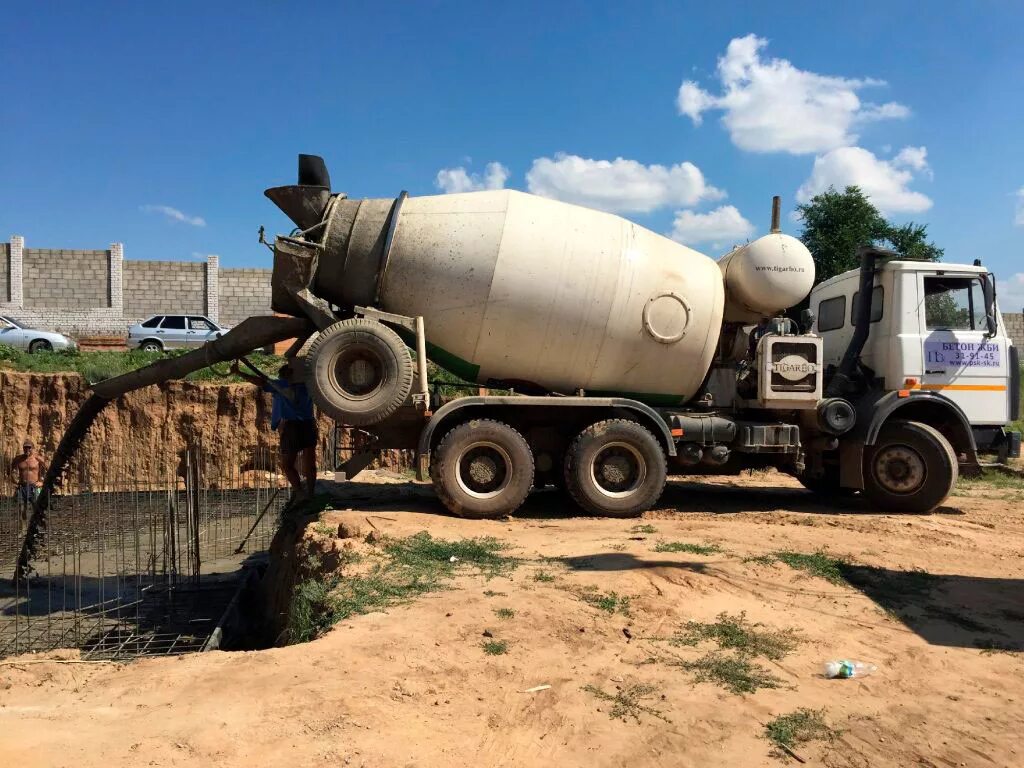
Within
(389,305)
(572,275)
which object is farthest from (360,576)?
(572,275)

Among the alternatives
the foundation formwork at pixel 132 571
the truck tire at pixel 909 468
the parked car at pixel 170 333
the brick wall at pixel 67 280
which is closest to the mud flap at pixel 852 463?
the truck tire at pixel 909 468

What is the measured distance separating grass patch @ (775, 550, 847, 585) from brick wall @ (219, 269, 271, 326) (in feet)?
73.9

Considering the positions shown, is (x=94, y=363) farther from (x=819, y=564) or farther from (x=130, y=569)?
(x=819, y=564)

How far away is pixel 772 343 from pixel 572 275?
2633 millimetres

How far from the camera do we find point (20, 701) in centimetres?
394

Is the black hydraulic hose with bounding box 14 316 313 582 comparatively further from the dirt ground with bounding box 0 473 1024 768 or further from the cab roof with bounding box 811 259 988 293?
the cab roof with bounding box 811 259 988 293

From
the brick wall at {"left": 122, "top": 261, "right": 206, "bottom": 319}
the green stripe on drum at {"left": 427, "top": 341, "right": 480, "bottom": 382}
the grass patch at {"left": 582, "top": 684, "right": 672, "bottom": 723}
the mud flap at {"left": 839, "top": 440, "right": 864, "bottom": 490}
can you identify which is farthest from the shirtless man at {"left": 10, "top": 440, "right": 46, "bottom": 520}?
the brick wall at {"left": 122, "top": 261, "right": 206, "bottom": 319}

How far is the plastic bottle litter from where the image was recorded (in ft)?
13.0

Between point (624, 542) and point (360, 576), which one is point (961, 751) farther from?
point (360, 576)

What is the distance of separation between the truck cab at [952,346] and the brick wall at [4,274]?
26.6m

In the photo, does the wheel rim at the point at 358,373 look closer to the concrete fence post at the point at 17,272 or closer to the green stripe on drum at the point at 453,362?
the green stripe on drum at the point at 453,362

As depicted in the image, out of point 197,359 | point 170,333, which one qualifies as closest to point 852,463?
point 197,359

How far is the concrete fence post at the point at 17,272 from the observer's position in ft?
77.4

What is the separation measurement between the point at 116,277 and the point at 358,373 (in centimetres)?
2049
